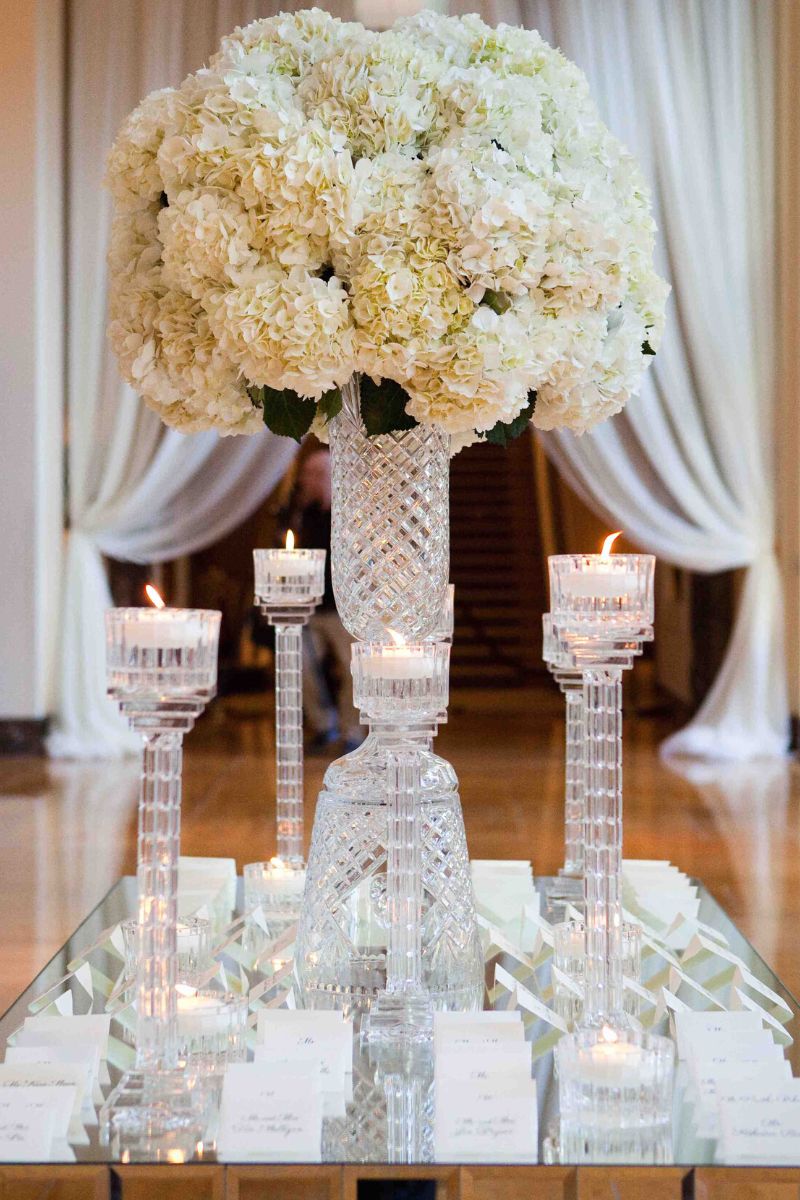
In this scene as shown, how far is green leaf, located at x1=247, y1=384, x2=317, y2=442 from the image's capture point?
2080 mm

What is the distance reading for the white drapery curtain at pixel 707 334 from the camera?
6.47m

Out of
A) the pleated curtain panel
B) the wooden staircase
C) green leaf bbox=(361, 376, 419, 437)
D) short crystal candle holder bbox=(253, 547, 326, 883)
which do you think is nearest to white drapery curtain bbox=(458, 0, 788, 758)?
the pleated curtain panel

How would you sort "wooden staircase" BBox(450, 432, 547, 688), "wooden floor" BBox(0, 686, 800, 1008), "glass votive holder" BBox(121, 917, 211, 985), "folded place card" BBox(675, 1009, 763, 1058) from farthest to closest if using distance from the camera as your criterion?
"wooden staircase" BBox(450, 432, 547, 688), "wooden floor" BBox(0, 686, 800, 1008), "glass votive holder" BBox(121, 917, 211, 985), "folded place card" BBox(675, 1009, 763, 1058)

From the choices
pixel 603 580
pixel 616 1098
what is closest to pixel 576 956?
pixel 616 1098

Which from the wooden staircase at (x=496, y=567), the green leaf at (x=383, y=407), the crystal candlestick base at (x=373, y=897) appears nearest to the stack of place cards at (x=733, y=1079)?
the crystal candlestick base at (x=373, y=897)

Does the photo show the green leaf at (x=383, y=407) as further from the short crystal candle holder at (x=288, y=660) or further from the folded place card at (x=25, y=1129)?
the folded place card at (x=25, y=1129)

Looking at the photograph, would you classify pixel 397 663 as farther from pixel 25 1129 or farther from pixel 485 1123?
pixel 25 1129

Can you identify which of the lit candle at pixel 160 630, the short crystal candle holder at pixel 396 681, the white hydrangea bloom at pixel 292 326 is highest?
the white hydrangea bloom at pixel 292 326

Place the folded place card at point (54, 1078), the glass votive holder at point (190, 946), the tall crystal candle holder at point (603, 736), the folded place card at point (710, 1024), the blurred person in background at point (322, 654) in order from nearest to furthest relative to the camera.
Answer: the folded place card at point (54, 1078)
the tall crystal candle holder at point (603, 736)
the folded place card at point (710, 1024)
the glass votive holder at point (190, 946)
the blurred person in background at point (322, 654)

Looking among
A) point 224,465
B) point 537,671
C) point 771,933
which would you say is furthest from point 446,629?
point 537,671

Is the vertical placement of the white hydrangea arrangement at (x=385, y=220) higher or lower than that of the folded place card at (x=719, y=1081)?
higher

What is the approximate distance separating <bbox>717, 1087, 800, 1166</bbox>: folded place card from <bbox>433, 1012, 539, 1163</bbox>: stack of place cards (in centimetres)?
20

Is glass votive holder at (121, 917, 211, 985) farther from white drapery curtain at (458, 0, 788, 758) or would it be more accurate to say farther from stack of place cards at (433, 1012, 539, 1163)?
white drapery curtain at (458, 0, 788, 758)

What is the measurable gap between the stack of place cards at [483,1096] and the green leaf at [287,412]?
0.81m
